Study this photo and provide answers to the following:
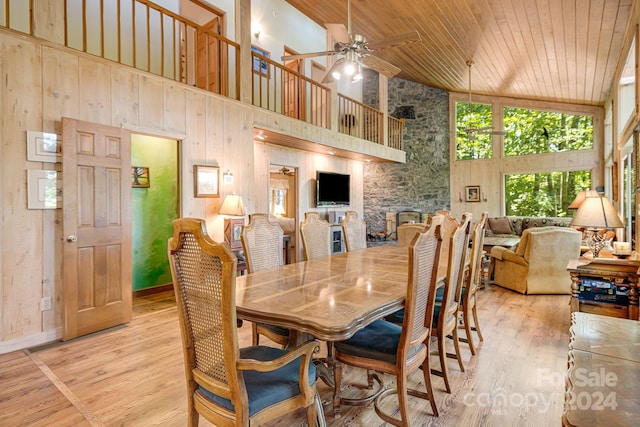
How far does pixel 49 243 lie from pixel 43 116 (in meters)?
1.16

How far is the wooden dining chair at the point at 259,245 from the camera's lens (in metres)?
2.64

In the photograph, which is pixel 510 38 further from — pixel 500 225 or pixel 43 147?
pixel 43 147

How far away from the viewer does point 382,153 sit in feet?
27.1

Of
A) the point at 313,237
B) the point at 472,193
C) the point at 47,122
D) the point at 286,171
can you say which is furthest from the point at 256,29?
the point at 472,193

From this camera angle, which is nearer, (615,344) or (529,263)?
(615,344)

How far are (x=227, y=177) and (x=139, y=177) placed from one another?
1.39m

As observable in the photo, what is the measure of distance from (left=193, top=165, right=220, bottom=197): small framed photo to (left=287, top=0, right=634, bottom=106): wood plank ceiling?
124 inches

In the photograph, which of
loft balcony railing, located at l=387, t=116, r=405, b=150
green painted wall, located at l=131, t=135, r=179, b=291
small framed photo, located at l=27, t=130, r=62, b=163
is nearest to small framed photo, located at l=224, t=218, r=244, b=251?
green painted wall, located at l=131, t=135, r=179, b=291

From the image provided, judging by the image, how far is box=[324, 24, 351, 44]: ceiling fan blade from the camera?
3.09 meters

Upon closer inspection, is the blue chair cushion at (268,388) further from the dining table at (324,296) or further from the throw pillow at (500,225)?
the throw pillow at (500,225)

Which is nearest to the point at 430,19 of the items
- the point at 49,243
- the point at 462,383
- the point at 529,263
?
the point at 529,263

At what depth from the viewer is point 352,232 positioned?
13.0 ft

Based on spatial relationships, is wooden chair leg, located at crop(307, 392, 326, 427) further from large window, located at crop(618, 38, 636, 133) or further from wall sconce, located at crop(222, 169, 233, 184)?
large window, located at crop(618, 38, 636, 133)

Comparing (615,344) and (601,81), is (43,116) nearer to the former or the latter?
(615,344)
